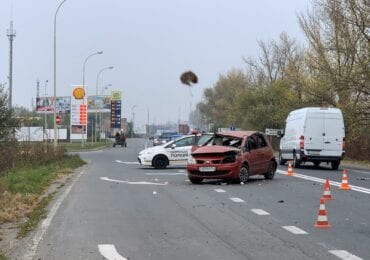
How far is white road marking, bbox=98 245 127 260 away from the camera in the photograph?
8031mm

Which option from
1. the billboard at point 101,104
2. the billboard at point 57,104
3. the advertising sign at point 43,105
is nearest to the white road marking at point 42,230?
the advertising sign at point 43,105

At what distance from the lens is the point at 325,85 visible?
139 ft

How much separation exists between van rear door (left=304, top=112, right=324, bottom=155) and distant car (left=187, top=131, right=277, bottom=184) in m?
7.64

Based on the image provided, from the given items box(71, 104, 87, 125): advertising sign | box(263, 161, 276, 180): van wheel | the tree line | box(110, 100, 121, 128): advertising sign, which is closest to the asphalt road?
box(263, 161, 276, 180): van wheel

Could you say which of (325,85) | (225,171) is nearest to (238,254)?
(225,171)

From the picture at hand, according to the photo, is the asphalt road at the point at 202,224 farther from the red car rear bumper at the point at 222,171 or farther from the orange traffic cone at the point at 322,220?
the red car rear bumper at the point at 222,171

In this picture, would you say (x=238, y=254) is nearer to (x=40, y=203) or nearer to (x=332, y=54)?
(x=40, y=203)

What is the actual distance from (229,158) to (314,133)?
9.90m

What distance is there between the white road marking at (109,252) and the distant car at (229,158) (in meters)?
10.4

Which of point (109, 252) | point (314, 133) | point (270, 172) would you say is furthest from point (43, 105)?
point (109, 252)

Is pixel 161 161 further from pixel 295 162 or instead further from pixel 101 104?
pixel 101 104

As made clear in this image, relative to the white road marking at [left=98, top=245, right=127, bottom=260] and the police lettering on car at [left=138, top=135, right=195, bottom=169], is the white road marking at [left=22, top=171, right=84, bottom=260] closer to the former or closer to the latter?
the white road marking at [left=98, top=245, right=127, bottom=260]

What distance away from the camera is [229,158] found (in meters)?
18.9

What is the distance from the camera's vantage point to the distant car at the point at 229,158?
1894 centimetres
